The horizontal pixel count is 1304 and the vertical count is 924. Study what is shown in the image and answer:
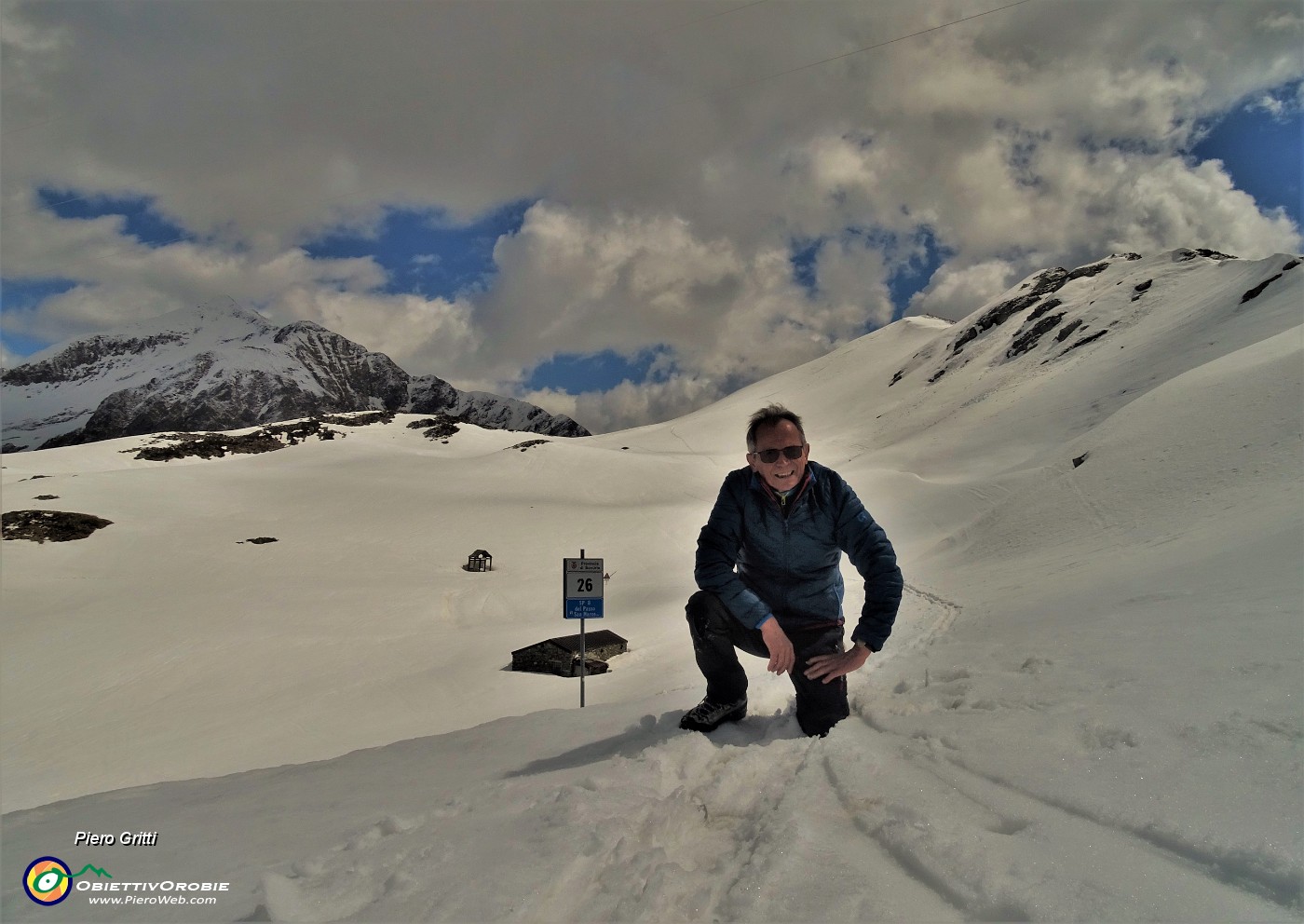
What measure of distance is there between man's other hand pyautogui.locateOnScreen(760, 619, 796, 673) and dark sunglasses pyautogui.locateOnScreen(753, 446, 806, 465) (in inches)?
41.6

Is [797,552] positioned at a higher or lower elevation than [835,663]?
higher

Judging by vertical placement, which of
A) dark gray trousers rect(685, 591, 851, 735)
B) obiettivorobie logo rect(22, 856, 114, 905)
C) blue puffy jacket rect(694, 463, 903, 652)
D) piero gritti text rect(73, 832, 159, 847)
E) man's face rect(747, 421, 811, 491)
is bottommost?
piero gritti text rect(73, 832, 159, 847)

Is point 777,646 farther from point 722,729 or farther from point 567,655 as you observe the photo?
point 567,655

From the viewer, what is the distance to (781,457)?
3.86 meters

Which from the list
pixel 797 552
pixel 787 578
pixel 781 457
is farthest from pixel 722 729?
pixel 781 457

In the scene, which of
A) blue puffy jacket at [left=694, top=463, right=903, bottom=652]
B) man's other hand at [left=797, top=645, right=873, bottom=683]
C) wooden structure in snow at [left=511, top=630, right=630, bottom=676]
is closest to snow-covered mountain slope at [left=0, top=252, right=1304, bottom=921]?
man's other hand at [left=797, top=645, right=873, bottom=683]

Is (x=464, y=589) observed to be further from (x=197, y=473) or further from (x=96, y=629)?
(x=197, y=473)

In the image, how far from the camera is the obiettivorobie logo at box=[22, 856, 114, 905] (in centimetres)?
272

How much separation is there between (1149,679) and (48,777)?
60.7 ft

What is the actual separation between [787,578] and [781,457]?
3.14ft

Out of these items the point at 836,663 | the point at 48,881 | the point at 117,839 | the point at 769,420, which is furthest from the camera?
the point at 769,420

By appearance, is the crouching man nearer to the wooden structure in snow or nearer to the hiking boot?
the hiking boot

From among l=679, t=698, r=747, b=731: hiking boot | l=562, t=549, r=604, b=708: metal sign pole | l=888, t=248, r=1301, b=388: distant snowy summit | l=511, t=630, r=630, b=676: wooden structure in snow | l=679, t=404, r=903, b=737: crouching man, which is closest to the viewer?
l=679, t=404, r=903, b=737: crouching man

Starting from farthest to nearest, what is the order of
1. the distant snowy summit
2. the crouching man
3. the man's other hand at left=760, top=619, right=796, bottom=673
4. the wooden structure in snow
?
the distant snowy summit < the wooden structure in snow < the crouching man < the man's other hand at left=760, top=619, right=796, bottom=673
